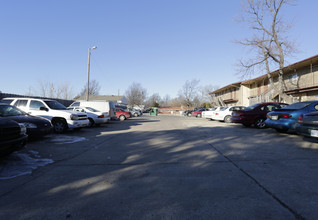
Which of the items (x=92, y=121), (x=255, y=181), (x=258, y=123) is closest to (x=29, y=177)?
(x=255, y=181)

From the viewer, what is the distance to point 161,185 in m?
3.18

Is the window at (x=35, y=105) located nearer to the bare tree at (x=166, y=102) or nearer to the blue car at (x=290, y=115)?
the blue car at (x=290, y=115)

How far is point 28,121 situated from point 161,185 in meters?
5.86

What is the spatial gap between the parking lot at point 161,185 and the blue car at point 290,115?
107 inches

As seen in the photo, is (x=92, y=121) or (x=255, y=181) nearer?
(x=255, y=181)

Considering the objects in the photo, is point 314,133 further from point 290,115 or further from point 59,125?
point 59,125

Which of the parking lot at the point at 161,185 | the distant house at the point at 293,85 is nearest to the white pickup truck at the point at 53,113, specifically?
the parking lot at the point at 161,185

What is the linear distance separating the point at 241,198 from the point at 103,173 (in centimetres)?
252

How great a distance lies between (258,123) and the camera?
439 inches

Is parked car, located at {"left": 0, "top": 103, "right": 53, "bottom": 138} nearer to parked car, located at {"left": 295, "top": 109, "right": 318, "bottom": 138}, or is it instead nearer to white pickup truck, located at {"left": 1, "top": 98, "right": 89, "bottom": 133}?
white pickup truck, located at {"left": 1, "top": 98, "right": 89, "bottom": 133}

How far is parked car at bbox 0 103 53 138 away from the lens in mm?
6555

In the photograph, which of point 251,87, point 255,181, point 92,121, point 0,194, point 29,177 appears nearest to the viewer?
point 0,194

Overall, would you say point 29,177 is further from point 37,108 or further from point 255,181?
point 37,108

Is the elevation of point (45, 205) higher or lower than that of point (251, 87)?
lower
